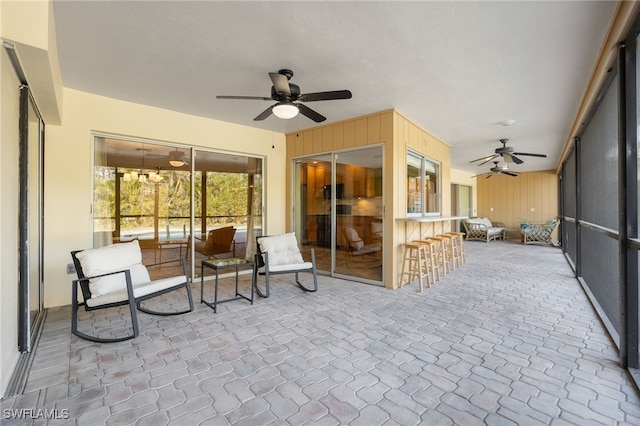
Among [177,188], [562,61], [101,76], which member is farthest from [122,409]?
[562,61]

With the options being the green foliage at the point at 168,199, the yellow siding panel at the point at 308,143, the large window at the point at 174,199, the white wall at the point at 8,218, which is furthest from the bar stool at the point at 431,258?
the white wall at the point at 8,218

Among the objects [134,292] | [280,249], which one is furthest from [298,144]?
[134,292]

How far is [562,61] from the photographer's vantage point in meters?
3.08

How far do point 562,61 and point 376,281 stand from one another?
3.48 meters

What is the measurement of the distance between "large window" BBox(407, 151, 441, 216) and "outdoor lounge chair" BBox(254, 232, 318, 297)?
2.03m

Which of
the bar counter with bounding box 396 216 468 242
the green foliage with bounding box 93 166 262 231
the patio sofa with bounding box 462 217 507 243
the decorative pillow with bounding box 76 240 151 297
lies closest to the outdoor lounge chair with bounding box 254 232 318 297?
the decorative pillow with bounding box 76 240 151 297

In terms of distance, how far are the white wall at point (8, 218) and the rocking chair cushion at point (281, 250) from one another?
2.49m

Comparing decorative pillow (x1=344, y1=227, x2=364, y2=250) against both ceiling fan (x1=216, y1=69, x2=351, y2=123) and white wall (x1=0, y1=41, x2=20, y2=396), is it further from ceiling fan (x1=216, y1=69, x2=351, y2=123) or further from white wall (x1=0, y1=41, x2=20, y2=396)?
white wall (x1=0, y1=41, x2=20, y2=396)

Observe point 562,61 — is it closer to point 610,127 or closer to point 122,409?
point 610,127

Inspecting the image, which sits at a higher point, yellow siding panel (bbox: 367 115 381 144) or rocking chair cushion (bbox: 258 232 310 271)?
yellow siding panel (bbox: 367 115 381 144)

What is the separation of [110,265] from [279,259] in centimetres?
203

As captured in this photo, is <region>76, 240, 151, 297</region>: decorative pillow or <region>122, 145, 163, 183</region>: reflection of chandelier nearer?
<region>76, 240, 151, 297</region>: decorative pillow

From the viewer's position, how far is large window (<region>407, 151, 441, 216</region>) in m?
5.25

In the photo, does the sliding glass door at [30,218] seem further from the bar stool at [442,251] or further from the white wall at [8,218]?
the bar stool at [442,251]
